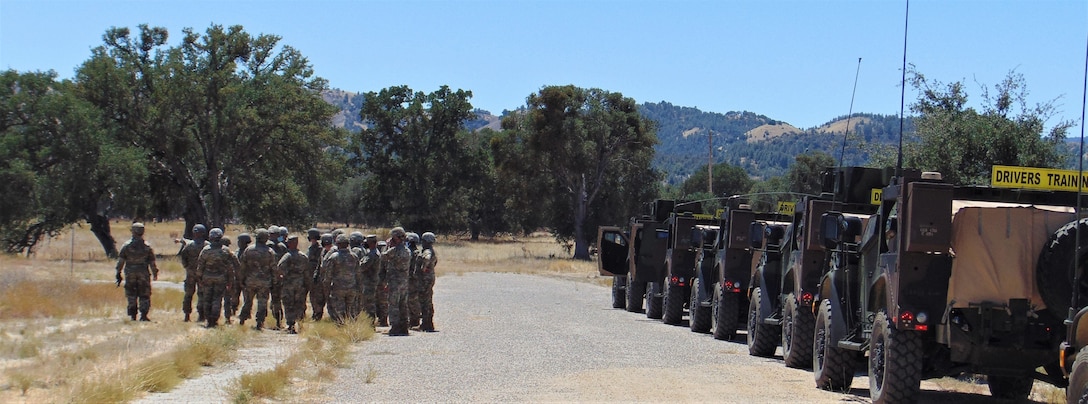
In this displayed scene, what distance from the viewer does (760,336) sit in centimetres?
1711

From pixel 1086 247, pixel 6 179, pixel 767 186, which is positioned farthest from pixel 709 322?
pixel 767 186

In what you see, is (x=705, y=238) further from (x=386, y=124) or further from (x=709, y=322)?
(x=386, y=124)

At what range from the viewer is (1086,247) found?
9.31 metres

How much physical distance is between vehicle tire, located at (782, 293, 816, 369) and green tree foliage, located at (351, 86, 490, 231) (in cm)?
6467

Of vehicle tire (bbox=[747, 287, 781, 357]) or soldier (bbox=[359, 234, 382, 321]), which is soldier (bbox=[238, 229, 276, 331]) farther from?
vehicle tire (bbox=[747, 287, 781, 357])

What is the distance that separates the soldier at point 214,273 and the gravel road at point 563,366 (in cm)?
309

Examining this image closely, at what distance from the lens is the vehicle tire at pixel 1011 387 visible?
12375mm

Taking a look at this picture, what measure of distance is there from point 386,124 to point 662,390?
227 ft

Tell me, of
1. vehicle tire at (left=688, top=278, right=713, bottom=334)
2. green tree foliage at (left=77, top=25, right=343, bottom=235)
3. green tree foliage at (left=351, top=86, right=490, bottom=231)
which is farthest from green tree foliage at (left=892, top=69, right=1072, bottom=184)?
green tree foliage at (left=351, top=86, right=490, bottom=231)

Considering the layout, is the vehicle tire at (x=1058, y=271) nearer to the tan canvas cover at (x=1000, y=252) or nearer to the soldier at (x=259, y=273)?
the tan canvas cover at (x=1000, y=252)

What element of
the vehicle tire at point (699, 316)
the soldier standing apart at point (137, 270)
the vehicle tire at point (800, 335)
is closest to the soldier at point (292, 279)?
the soldier standing apart at point (137, 270)

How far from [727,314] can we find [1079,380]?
40.9 feet

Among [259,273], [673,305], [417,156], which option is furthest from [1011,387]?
[417,156]

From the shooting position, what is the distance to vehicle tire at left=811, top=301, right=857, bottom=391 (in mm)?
12609
